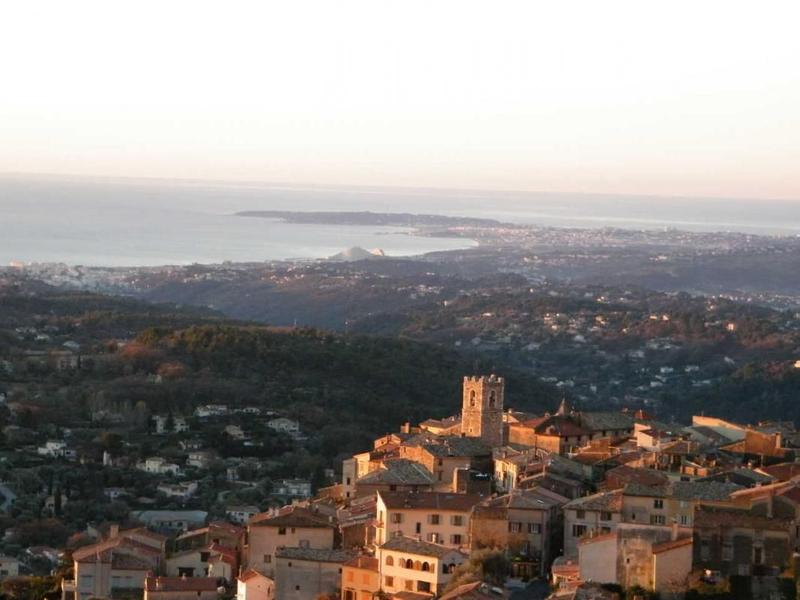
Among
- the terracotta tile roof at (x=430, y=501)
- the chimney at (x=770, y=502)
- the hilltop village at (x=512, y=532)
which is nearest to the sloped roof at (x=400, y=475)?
the hilltop village at (x=512, y=532)

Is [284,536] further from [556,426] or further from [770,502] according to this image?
[556,426]

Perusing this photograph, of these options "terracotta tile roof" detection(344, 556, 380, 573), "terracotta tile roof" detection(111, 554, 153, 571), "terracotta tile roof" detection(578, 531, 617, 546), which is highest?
"terracotta tile roof" detection(578, 531, 617, 546)

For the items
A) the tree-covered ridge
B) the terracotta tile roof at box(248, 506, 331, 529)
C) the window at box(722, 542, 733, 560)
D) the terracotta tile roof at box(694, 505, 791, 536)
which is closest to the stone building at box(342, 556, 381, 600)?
the terracotta tile roof at box(248, 506, 331, 529)

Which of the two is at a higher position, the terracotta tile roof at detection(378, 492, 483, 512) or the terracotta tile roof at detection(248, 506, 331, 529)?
the terracotta tile roof at detection(378, 492, 483, 512)

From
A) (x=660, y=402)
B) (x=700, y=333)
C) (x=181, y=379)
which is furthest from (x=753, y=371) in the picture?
(x=181, y=379)

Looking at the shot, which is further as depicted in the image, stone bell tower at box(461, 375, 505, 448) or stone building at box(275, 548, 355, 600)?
stone bell tower at box(461, 375, 505, 448)

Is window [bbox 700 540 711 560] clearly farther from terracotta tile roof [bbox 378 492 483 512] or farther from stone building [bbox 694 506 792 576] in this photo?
terracotta tile roof [bbox 378 492 483 512]

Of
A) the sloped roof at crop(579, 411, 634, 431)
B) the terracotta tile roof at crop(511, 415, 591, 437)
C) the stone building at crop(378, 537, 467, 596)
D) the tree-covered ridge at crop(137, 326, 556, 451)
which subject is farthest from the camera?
the tree-covered ridge at crop(137, 326, 556, 451)
